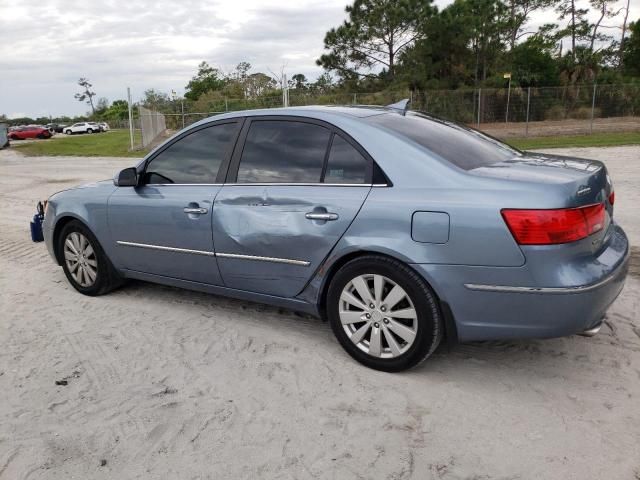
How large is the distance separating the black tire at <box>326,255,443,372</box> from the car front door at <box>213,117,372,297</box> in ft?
0.67

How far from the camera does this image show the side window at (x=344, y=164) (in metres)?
3.48

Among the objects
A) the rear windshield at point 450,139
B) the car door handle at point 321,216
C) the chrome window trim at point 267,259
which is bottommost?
the chrome window trim at point 267,259

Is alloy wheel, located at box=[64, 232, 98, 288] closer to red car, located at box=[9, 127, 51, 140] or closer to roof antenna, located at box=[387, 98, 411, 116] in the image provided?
roof antenna, located at box=[387, 98, 411, 116]

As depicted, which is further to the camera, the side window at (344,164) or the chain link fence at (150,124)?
the chain link fence at (150,124)

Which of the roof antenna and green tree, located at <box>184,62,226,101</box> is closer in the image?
the roof antenna

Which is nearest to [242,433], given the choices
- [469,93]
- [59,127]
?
[469,93]

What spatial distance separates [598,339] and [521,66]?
3739 cm

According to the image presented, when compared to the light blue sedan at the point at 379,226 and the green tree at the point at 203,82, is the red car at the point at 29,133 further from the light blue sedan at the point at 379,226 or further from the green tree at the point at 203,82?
the light blue sedan at the point at 379,226

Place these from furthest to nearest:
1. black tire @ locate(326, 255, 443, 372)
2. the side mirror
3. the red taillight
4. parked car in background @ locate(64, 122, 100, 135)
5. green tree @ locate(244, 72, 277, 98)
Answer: parked car in background @ locate(64, 122, 100, 135) → green tree @ locate(244, 72, 277, 98) → the side mirror → black tire @ locate(326, 255, 443, 372) → the red taillight

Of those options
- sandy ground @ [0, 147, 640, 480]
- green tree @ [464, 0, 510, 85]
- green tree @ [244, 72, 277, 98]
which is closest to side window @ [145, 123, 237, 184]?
sandy ground @ [0, 147, 640, 480]

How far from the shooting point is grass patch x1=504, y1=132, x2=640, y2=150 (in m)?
19.6

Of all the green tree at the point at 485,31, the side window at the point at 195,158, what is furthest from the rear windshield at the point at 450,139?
the green tree at the point at 485,31

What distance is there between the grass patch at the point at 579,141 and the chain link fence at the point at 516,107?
4.51ft

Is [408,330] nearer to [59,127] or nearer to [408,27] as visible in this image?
[408,27]
